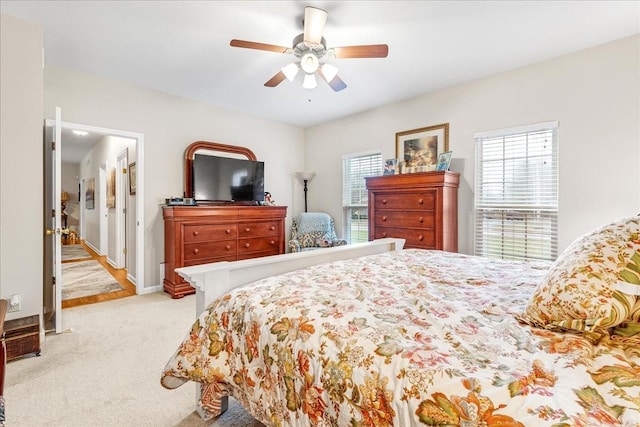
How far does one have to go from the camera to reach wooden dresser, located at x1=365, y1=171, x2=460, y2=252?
326 centimetres

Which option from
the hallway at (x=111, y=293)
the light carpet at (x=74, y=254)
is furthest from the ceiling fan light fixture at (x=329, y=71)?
the light carpet at (x=74, y=254)

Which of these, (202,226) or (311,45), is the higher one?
(311,45)

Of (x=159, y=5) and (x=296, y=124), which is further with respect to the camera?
(x=296, y=124)

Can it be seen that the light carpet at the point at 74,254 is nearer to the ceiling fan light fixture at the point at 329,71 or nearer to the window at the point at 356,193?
the window at the point at 356,193

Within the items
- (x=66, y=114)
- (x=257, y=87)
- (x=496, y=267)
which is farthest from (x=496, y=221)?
(x=66, y=114)

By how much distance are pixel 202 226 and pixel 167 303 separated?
994 millimetres

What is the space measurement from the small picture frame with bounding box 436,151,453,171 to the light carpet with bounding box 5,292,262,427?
118 inches

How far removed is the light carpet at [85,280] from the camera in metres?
3.94

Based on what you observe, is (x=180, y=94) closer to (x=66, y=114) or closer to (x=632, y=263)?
(x=66, y=114)

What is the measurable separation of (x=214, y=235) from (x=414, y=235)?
256 cm

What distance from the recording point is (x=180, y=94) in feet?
13.0

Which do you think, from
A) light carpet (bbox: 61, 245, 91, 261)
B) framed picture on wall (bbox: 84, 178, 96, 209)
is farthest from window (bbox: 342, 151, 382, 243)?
framed picture on wall (bbox: 84, 178, 96, 209)

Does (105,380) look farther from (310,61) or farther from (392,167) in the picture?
(392,167)

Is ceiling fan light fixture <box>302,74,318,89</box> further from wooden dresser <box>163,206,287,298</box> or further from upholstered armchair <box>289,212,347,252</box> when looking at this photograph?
upholstered armchair <box>289,212,347,252</box>
